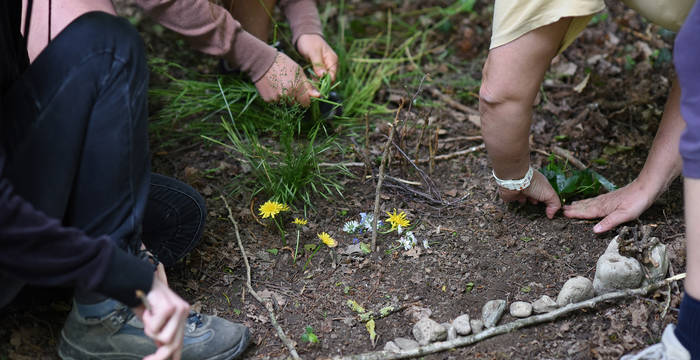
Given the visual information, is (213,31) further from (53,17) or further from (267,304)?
(267,304)

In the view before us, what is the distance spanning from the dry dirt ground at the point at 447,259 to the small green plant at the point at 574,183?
0.35ft

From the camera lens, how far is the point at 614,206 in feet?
6.55

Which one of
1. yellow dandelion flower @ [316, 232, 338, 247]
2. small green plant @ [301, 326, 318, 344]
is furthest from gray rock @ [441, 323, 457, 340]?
yellow dandelion flower @ [316, 232, 338, 247]

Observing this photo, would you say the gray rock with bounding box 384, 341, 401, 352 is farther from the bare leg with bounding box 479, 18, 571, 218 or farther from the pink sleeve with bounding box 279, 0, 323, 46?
the pink sleeve with bounding box 279, 0, 323, 46

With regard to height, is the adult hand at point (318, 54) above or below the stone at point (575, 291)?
above

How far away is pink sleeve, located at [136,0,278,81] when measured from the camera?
2.15 metres

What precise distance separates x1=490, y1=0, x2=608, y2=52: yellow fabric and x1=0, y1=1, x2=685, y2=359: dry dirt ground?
669mm

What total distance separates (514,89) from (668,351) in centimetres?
75

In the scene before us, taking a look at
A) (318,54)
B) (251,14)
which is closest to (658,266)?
(318,54)

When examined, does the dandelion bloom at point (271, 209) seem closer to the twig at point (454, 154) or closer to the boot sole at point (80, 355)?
the boot sole at point (80, 355)

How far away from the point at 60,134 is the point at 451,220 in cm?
125

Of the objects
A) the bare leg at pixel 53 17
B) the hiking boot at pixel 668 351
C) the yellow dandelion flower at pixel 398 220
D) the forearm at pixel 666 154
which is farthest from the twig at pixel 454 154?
the bare leg at pixel 53 17

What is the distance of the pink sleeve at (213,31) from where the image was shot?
215 centimetres

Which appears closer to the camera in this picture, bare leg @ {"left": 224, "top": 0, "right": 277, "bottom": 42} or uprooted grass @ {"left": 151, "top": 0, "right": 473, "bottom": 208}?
uprooted grass @ {"left": 151, "top": 0, "right": 473, "bottom": 208}
